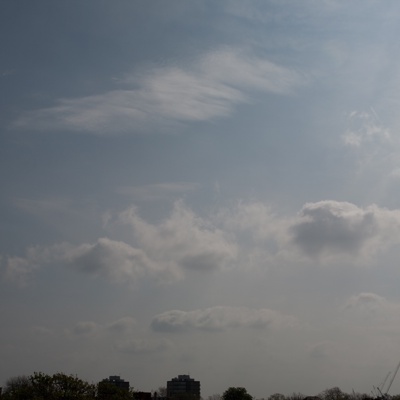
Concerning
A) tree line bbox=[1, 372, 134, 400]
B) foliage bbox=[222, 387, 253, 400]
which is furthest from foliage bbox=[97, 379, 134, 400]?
foliage bbox=[222, 387, 253, 400]

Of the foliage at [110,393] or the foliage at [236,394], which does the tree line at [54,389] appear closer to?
the foliage at [110,393]

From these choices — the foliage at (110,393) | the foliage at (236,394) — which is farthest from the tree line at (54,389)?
the foliage at (236,394)

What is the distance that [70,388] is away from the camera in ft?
344

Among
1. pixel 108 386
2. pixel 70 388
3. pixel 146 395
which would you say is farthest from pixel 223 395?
pixel 70 388

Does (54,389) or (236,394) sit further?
(236,394)

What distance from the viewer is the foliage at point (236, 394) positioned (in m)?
184

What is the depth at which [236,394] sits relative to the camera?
18475 cm

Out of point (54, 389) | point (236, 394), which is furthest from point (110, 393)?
point (236, 394)

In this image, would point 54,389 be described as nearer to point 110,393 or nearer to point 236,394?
point 110,393

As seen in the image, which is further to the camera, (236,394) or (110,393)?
(236,394)

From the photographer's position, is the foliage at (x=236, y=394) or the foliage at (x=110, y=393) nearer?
the foliage at (x=110, y=393)

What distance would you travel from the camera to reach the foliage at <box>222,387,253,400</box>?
604 ft

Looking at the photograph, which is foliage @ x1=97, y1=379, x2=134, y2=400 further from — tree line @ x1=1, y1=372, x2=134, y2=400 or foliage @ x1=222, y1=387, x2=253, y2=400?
foliage @ x1=222, y1=387, x2=253, y2=400

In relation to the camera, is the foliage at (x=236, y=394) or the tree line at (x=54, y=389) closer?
the tree line at (x=54, y=389)
